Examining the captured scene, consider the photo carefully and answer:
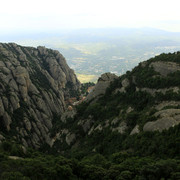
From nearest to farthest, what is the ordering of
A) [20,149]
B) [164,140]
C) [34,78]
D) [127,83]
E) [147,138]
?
[164,140] < [147,138] < [20,149] < [127,83] < [34,78]

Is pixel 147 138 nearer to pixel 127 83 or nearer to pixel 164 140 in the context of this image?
pixel 164 140

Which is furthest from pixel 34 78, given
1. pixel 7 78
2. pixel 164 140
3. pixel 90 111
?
pixel 164 140

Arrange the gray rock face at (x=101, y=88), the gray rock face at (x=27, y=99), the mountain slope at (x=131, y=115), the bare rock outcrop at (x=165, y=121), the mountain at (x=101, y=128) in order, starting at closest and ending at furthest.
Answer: the mountain at (x=101, y=128)
the bare rock outcrop at (x=165, y=121)
the mountain slope at (x=131, y=115)
the gray rock face at (x=101, y=88)
the gray rock face at (x=27, y=99)

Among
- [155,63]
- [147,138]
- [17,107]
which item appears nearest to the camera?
[147,138]

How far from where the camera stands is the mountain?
23.0 meters

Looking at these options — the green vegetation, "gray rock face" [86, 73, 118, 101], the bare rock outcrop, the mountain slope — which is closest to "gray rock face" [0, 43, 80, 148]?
the mountain slope

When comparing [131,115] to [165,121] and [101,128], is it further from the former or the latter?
[165,121]

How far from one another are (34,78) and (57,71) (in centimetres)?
2405

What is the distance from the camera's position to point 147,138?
27.7 metres

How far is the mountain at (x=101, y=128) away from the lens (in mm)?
22969

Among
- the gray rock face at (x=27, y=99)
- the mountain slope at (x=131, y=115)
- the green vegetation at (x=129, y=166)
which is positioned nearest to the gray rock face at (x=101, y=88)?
the mountain slope at (x=131, y=115)

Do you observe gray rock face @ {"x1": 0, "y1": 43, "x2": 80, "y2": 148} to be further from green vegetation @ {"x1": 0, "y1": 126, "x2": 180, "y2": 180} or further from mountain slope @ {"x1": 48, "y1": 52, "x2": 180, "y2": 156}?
green vegetation @ {"x1": 0, "y1": 126, "x2": 180, "y2": 180}

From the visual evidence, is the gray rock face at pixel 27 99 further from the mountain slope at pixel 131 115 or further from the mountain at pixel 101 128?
the mountain slope at pixel 131 115

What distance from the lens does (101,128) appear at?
1597 inches
